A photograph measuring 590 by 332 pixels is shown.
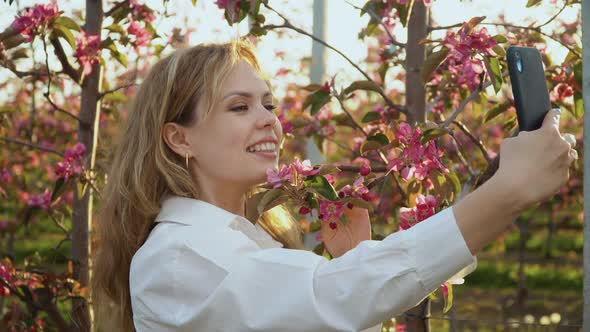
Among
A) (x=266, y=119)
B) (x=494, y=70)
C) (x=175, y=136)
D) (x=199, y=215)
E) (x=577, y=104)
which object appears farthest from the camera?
(x=577, y=104)

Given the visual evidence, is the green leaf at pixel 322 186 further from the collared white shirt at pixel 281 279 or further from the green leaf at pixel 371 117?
the green leaf at pixel 371 117

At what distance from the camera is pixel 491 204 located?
1.23 metres

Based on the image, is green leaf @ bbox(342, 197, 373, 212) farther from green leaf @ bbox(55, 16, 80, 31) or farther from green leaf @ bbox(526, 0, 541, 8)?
green leaf @ bbox(55, 16, 80, 31)

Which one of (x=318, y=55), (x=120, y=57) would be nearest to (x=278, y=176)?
(x=120, y=57)

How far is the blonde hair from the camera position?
6.21 feet

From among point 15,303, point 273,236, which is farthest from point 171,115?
point 15,303

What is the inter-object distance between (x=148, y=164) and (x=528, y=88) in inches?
36.1

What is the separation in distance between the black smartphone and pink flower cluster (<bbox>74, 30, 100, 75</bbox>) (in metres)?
1.84

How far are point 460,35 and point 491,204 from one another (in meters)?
0.94

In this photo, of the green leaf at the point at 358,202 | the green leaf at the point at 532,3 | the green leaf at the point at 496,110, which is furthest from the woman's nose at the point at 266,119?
the green leaf at the point at 496,110

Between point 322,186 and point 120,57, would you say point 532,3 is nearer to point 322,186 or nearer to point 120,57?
point 322,186

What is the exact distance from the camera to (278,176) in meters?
1.78

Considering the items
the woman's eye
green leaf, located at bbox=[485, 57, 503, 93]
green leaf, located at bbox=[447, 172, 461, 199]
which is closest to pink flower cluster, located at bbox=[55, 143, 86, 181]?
the woman's eye

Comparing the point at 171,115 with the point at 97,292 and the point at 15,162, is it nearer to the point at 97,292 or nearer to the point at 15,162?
the point at 97,292
